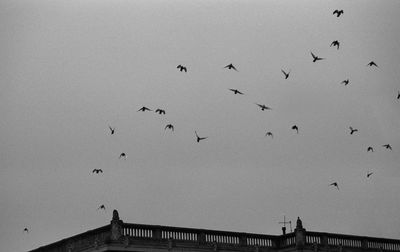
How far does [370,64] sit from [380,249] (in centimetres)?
1395

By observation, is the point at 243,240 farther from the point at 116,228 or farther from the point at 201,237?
the point at 116,228

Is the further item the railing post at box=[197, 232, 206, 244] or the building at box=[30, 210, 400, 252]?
the railing post at box=[197, 232, 206, 244]

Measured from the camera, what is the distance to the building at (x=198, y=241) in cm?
4816

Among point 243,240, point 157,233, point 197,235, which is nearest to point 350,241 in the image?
point 243,240

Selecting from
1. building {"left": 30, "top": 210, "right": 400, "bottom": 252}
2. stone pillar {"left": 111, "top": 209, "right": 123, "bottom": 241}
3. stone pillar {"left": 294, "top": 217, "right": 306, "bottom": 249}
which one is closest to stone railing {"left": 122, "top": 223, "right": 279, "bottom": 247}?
building {"left": 30, "top": 210, "right": 400, "bottom": 252}

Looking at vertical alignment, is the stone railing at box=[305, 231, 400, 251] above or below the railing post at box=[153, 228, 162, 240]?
above

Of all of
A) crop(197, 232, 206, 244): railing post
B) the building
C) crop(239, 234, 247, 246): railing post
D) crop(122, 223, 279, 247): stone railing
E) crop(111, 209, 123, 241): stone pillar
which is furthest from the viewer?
crop(239, 234, 247, 246): railing post

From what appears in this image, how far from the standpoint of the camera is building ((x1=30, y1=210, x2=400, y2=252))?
158ft

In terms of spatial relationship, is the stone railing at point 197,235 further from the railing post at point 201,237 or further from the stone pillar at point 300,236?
the stone pillar at point 300,236

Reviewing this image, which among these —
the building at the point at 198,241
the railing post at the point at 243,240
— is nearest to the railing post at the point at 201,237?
the building at the point at 198,241

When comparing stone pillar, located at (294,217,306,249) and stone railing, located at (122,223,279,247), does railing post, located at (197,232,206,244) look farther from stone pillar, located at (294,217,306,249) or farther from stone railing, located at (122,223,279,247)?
stone pillar, located at (294,217,306,249)

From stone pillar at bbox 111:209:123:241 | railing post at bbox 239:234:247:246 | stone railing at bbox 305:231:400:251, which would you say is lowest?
stone pillar at bbox 111:209:123:241

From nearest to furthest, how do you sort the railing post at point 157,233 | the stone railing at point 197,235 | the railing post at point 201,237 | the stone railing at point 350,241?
the stone railing at point 197,235 → the railing post at point 157,233 → the railing post at point 201,237 → the stone railing at point 350,241

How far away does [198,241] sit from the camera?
51281mm
